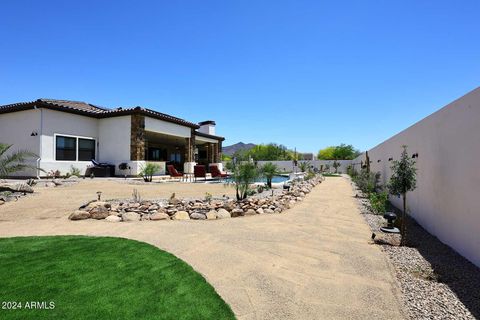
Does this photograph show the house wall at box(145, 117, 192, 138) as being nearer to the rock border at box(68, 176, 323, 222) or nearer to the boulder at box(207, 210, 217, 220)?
the rock border at box(68, 176, 323, 222)

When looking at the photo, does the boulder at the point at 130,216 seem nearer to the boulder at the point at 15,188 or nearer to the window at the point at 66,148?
the boulder at the point at 15,188

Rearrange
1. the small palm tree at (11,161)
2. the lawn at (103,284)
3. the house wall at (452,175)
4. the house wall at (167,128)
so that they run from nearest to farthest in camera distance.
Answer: the lawn at (103,284)
the house wall at (452,175)
the small palm tree at (11,161)
the house wall at (167,128)

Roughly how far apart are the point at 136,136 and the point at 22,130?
21.5ft

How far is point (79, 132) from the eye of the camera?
17438mm

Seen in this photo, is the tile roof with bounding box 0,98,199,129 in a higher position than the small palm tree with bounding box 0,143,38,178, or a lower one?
higher

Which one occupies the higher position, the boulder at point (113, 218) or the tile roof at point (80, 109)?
the tile roof at point (80, 109)

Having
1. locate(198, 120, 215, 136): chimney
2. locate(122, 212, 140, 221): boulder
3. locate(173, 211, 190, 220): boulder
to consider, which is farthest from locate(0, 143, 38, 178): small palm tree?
locate(198, 120, 215, 136): chimney

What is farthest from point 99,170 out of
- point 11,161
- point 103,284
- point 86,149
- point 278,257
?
point 278,257

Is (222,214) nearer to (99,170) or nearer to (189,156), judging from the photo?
(99,170)

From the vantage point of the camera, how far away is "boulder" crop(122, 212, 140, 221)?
21.1 feet

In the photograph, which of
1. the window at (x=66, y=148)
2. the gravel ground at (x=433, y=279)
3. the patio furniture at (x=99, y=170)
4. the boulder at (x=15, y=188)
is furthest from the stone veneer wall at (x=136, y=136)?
the gravel ground at (x=433, y=279)

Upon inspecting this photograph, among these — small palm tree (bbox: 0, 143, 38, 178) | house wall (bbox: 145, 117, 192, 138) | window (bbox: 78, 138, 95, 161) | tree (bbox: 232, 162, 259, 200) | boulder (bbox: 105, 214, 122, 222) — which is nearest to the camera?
boulder (bbox: 105, 214, 122, 222)

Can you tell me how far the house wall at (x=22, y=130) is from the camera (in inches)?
607

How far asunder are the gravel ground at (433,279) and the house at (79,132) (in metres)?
16.6
